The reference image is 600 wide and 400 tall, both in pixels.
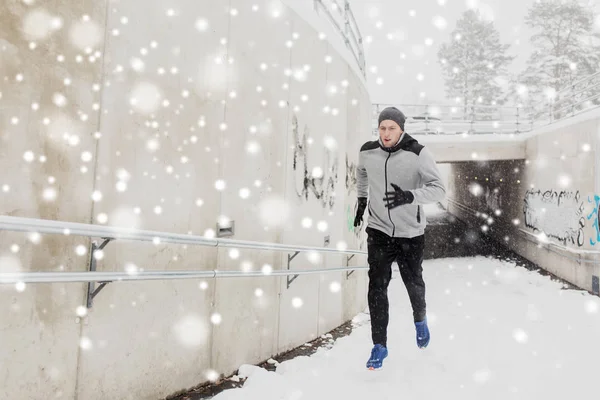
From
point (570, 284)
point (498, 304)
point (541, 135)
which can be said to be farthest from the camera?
point (541, 135)

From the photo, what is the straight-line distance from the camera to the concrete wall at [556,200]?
870 centimetres

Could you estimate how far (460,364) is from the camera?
3215mm

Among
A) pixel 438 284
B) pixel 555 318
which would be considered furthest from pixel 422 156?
pixel 438 284

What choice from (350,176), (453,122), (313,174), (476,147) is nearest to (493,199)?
(453,122)

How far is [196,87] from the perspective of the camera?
2.79 meters

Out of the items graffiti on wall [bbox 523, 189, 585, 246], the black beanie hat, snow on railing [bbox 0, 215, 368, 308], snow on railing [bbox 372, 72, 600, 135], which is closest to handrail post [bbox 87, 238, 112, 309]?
snow on railing [bbox 0, 215, 368, 308]

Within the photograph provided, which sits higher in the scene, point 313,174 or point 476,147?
point 476,147

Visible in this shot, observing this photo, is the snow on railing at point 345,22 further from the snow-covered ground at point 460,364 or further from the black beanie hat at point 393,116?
the snow-covered ground at point 460,364

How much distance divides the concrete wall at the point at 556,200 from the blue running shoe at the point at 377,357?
25.1 feet

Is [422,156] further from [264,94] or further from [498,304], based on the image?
[498,304]

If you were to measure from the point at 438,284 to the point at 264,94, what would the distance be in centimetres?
774

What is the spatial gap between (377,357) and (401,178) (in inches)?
57.2

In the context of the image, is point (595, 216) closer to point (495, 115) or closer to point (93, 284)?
point (93, 284)

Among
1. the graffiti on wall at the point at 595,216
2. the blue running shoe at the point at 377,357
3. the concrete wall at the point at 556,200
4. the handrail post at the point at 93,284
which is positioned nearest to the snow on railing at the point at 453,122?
the concrete wall at the point at 556,200
